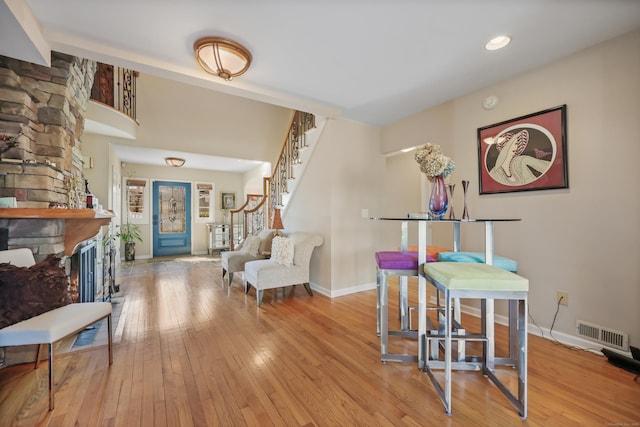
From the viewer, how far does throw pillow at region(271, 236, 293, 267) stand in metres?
3.42

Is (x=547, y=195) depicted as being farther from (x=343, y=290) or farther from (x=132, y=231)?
(x=132, y=231)

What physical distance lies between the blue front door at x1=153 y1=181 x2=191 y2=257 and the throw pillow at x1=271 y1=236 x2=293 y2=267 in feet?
16.0

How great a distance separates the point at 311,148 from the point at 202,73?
1.76m

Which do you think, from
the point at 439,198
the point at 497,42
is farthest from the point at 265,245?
the point at 497,42

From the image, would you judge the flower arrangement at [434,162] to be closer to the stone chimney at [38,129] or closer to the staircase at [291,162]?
the staircase at [291,162]

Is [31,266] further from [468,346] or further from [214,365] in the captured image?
[468,346]

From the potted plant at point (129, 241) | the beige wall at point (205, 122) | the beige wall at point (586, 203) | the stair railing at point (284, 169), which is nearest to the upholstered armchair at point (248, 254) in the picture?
the stair railing at point (284, 169)

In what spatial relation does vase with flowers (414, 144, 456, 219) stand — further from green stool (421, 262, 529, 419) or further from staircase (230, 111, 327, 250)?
staircase (230, 111, 327, 250)

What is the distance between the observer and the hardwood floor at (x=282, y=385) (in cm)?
139

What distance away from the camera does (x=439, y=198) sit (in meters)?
1.91

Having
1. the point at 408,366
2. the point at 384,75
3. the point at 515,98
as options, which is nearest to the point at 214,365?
the point at 408,366

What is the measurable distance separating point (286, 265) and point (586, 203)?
9.89ft

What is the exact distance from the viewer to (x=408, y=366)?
187cm

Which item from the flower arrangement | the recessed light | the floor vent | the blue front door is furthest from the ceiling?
the blue front door
